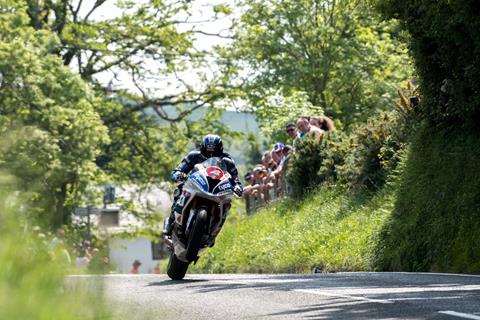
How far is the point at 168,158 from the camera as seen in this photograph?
161 ft

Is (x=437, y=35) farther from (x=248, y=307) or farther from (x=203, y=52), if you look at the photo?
(x=203, y=52)

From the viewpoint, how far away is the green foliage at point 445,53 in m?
16.5

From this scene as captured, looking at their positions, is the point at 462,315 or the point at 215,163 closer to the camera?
the point at 462,315

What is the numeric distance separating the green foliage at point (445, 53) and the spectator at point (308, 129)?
5.85 metres

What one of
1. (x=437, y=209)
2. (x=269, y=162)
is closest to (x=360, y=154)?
(x=269, y=162)

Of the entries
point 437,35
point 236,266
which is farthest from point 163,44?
point 437,35

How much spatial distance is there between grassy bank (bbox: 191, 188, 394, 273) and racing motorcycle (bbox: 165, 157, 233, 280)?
3405 mm

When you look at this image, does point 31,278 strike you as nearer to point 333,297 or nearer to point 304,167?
point 333,297

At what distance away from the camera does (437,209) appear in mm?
17516

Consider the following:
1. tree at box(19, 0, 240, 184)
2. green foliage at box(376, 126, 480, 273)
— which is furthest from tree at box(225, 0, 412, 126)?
green foliage at box(376, 126, 480, 273)

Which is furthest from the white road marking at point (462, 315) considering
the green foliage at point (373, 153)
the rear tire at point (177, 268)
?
the green foliage at point (373, 153)

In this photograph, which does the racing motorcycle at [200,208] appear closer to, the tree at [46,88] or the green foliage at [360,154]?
the green foliage at [360,154]

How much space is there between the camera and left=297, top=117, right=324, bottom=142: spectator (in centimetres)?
2555

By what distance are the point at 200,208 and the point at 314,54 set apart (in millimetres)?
30428
